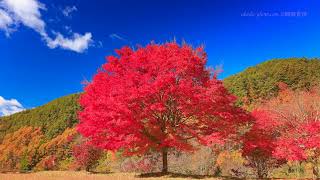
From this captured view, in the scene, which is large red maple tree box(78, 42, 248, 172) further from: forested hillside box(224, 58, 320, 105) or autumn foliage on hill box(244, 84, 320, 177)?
forested hillside box(224, 58, 320, 105)

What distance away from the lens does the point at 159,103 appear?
23406mm

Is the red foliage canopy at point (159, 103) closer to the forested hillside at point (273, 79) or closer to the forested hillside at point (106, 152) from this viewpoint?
the forested hillside at point (106, 152)

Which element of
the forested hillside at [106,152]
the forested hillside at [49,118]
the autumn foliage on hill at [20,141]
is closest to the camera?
the forested hillside at [106,152]

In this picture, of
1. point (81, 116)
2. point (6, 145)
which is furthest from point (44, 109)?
point (81, 116)

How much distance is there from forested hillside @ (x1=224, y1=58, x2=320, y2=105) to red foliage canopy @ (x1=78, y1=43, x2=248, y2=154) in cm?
5826

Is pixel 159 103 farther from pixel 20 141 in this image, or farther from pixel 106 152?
pixel 20 141

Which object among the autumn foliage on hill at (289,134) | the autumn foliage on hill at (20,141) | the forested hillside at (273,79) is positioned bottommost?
the autumn foliage on hill at (289,134)

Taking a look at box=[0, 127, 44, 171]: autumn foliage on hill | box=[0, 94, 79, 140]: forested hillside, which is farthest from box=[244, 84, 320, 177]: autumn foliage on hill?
box=[0, 127, 44, 171]: autumn foliage on hill

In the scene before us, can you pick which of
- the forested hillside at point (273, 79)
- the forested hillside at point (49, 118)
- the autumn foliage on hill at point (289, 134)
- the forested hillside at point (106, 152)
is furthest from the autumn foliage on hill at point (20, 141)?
the autumn foliage on hill at point (289, 134)

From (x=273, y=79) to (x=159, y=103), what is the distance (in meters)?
72.2

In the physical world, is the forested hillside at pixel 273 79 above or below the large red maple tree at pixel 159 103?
above

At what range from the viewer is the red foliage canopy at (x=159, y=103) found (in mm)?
23578

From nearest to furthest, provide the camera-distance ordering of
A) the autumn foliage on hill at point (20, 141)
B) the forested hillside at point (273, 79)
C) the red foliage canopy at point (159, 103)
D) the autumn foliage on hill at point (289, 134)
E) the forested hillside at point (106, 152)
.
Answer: the autumn foliage on hill at point (289, 134), the red foliage canopy at point (159, 103), the forested hillside at point (106, 152), the forested hillside at point (273, 79), the autumn foliage on hill at point (20, 141)

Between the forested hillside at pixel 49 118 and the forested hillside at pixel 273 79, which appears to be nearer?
the forested hillside at pixel 273 79
